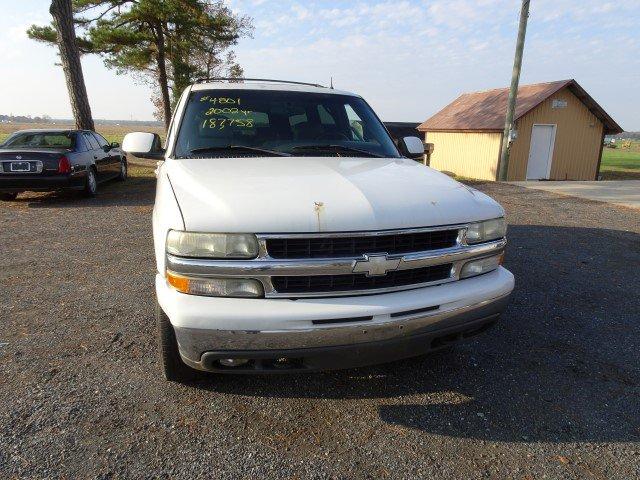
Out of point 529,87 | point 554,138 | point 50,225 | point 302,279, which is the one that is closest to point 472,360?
point 302,279

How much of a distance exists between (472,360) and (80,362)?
8.65 ft

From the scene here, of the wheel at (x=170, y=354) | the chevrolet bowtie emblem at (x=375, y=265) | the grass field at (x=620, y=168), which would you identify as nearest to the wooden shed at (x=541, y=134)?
the grass field at (x=620, y=168)

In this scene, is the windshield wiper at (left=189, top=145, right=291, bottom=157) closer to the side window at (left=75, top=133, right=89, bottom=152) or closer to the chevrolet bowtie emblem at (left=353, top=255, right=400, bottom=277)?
the chevrolet bowtie emblem at (left=353, top=255, right=400, bottom=277)

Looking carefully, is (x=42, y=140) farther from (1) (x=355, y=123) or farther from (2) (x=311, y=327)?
(2) (x=311, y=327)

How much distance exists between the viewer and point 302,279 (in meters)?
2.24

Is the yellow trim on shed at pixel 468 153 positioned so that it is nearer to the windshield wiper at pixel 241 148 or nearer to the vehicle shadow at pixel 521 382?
the vehicle shadow at pixel 521 382

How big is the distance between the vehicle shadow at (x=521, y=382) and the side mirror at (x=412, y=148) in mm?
1591

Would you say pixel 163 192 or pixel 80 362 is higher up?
pixel 163 192

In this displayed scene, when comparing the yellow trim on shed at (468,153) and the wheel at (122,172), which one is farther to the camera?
the yellow trim on shed at (468,153)

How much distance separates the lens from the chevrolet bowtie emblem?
223cm

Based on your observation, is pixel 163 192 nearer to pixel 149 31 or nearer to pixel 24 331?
pixel 24 331

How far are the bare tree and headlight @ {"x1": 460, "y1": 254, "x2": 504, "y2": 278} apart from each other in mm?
14113

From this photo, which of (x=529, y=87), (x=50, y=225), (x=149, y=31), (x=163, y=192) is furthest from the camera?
(x=529, y=87)

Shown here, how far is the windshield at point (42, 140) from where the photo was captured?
368 inches
